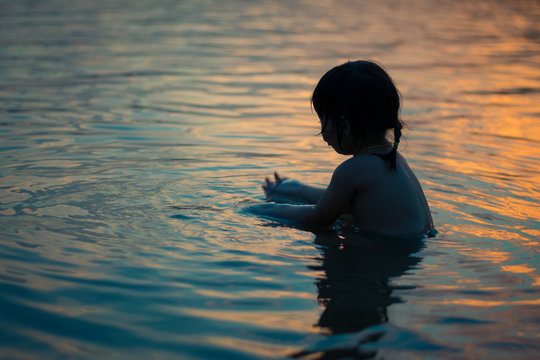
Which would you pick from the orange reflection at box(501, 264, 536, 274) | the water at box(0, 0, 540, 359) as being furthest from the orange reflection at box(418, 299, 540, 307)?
the orange reflection at box(501, 264, 536, 274)

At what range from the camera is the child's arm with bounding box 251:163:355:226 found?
423 centimetres

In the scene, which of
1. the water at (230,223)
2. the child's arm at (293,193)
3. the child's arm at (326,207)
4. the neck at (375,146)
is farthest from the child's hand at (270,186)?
the neck at (375,146)

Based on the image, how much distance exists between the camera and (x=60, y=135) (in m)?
7.34

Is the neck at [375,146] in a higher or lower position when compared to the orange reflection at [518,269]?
higher

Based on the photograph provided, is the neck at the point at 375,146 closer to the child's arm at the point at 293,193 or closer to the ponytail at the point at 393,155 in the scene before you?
the ponytail at the point at 393,155

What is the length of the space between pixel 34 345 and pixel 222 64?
1083cm

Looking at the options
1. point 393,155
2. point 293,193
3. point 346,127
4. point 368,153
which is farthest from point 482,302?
point 293,193

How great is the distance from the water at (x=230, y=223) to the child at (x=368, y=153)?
239 millimetres

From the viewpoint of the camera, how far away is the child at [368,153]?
4145 millimetres

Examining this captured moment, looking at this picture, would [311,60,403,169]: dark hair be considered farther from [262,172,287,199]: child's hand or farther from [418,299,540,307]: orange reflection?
[262,172,287,199]: child's hand

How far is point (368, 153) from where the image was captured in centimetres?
425

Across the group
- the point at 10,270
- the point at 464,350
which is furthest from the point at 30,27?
the point at 464,350

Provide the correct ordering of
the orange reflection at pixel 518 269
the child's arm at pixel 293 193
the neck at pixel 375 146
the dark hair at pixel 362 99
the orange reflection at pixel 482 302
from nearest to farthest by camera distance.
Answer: the orange reflection at pixel 482 302 < the orange reflection at pixel 518 269 < the dark hair at pixel 362 99 < the neck at pixel 375 146 < the child's arm at pixel 293 193

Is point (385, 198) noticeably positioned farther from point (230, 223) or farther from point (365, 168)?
point (230, 223)
